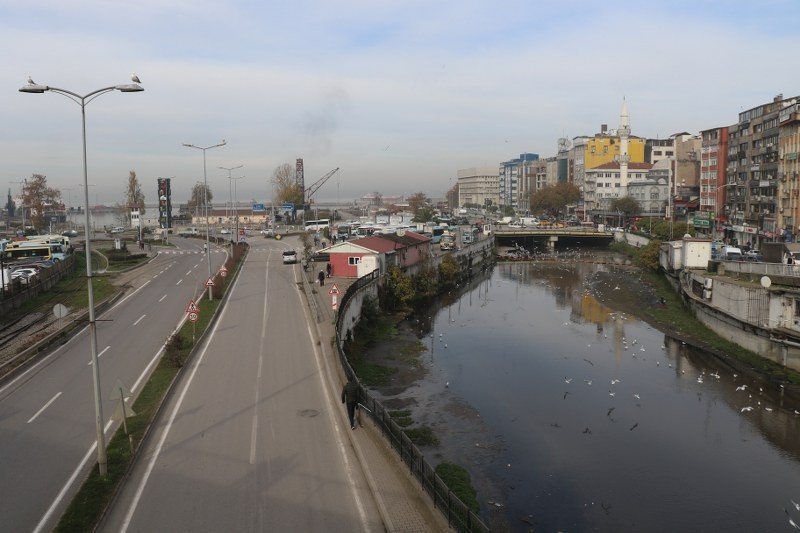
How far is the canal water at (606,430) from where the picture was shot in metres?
18.7

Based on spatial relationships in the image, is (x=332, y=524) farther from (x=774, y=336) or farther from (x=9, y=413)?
(x=774, y=336)

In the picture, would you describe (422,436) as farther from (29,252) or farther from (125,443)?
(29,252)

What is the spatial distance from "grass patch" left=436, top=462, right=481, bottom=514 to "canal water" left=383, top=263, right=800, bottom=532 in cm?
38

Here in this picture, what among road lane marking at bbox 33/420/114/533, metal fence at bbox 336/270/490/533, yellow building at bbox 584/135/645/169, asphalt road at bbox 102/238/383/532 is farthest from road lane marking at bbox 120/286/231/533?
yellow building at bbox 584/135/645/169

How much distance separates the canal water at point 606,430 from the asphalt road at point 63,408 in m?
10.3

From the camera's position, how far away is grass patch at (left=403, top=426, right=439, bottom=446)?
74.5ft

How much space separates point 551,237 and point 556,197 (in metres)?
33.2

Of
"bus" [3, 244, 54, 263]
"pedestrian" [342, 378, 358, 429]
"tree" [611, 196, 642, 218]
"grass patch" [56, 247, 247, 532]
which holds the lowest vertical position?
"grass patch" [56, 247, 247, 532]

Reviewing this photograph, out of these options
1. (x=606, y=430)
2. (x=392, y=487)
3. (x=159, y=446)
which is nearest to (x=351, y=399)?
(x=392, y=487)

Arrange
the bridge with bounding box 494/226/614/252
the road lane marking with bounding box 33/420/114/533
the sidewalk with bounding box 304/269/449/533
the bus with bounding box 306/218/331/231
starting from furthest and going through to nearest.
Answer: the bus with bounding box 306/218/331/231 < the bridge with bounding box 494/226/614/252 < the road lane marking with bounding box 33/420/114/533 < the sidewalk with bounding box 304/269/449/533

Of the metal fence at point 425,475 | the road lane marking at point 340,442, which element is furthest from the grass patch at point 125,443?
the metal fence at point 425,475

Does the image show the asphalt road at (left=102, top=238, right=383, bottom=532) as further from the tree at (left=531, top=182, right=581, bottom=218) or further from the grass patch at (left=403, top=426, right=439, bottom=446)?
the tree at (left=531, top=182, right=581, bottom=218)

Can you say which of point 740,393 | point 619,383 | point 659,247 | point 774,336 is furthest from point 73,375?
point 659,247

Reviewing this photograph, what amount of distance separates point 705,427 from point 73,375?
930 inches
